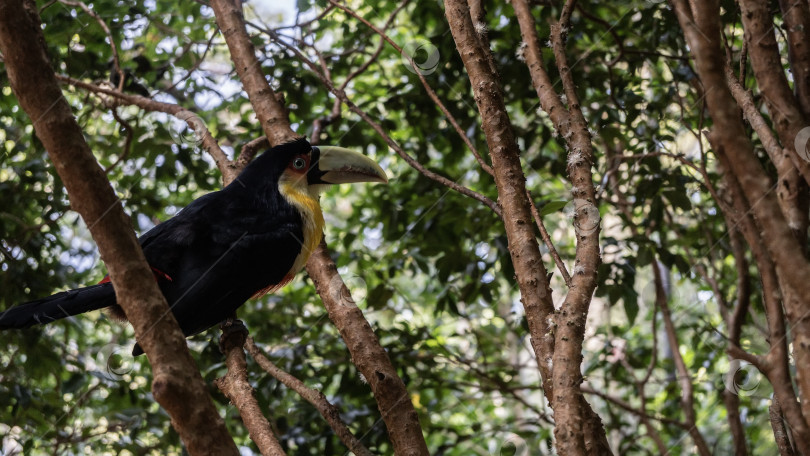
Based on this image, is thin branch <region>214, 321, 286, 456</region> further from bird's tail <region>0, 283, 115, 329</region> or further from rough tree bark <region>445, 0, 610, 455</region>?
rough tree bark <region>445, 0, 610, 455</region>

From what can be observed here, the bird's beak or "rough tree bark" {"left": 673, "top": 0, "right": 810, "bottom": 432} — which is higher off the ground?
the bird's beak

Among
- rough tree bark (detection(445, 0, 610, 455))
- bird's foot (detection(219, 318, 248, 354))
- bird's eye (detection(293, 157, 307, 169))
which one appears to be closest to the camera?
rough tree bark (detection(445, 0, 610, 455))

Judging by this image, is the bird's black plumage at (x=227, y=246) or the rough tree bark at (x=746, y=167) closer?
the rough tree bark at (x=746, y=167)

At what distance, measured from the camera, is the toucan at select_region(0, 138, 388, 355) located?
8.61 ft

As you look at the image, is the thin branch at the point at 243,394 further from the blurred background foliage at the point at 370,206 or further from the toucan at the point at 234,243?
the blurred background foliage at the point at 370,206

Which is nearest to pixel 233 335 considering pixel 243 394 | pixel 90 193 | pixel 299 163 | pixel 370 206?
pixel 243 394

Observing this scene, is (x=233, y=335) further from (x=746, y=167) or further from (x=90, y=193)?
(x=746, y=167)

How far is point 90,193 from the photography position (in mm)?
1286

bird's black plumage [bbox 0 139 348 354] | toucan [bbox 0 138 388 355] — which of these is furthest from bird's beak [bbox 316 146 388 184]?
bird's black plumage [bbox 0 139 348 354]

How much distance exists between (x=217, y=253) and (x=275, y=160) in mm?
440

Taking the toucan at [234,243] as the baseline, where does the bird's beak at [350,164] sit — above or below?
above

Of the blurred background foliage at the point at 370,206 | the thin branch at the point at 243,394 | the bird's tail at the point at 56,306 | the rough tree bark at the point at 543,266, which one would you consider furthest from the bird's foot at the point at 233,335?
the rough tree bark at the point at 543,266

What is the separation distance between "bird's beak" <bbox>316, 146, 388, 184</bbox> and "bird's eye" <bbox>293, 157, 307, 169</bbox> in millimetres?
60

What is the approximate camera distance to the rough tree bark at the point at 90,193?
1.25m
